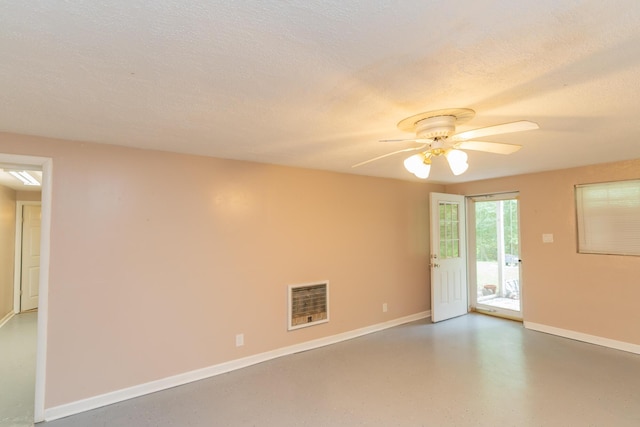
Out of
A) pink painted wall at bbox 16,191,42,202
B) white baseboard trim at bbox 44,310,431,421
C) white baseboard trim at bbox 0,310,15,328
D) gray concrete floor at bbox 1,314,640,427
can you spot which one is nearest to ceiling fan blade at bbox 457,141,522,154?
gray concrete floor at bbox 1,314,640,427

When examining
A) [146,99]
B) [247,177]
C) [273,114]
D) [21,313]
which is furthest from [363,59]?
[21,313]

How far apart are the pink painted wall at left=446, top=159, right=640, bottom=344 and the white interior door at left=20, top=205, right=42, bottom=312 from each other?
26.0 feet

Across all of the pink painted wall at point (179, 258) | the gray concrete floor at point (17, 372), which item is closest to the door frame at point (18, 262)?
the gray concrete floor at point (17, 372)

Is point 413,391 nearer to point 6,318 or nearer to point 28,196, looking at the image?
point 6,318

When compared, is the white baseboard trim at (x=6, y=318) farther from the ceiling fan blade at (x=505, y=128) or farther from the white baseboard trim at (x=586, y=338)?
the white baseboard trim at (x=586, y=338)

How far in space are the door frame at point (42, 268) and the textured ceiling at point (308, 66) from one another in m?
0.26

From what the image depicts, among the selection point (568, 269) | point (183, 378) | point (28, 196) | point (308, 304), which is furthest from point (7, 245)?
point (568, 269)

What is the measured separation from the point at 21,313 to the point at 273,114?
21.1ft

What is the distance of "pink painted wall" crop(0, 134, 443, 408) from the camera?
8.62ft

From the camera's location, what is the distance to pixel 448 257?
5090 mm

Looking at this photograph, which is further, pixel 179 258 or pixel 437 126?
pixel 179 258

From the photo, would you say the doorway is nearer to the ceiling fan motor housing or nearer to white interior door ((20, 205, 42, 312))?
the ceiling fan motor housing

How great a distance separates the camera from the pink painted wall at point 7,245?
16.3ft

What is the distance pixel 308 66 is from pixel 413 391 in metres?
2.76
